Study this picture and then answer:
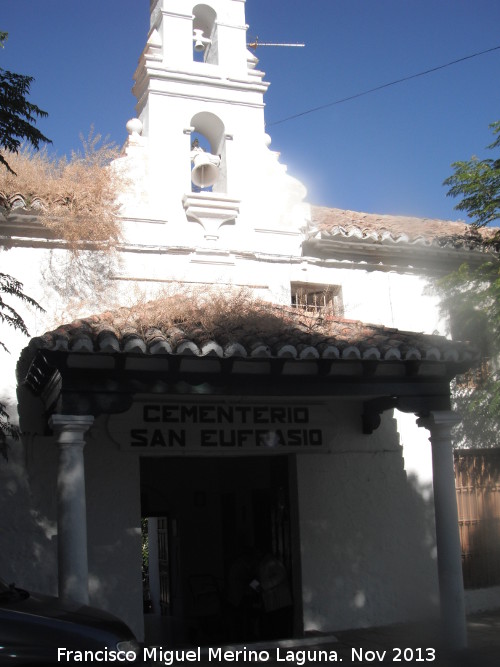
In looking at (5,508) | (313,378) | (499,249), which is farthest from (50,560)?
(499,249)

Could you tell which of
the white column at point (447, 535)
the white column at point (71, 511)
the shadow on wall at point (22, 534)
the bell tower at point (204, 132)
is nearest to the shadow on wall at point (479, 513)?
the white column at point (447, 535)

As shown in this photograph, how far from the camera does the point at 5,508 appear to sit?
909cm

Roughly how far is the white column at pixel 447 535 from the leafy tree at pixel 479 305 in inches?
80.5

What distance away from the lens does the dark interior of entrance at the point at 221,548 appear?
34.5ft

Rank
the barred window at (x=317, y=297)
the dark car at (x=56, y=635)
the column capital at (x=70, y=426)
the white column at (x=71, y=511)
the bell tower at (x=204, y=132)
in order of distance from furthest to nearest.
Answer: the barred window at (x=317, y=297), the bell tower at (x=204, y=132), the column capital at (x=70, y=426), the white column at (x=71, y=511), the dark car at (x=56, y=635)

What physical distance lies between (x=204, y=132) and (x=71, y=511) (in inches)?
277

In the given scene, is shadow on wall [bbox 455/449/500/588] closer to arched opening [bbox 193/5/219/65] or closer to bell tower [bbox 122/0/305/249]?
bell tower [bbox 122/0/305/249]

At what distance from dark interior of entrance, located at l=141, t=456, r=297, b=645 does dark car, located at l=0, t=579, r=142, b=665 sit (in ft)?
16.6

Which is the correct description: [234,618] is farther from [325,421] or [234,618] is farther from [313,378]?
[313,378]

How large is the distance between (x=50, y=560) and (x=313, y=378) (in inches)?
155

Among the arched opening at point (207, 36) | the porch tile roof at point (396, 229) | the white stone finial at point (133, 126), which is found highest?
the arched opening at point (207, 36)

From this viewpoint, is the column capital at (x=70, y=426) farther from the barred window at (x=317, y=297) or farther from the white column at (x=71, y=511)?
the barred window at (x=317, y=297)

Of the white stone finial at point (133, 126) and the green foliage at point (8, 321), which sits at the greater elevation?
the white stone finial at point (133, 126)

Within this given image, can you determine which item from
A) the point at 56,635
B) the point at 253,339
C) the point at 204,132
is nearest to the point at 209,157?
the point at 204,132
